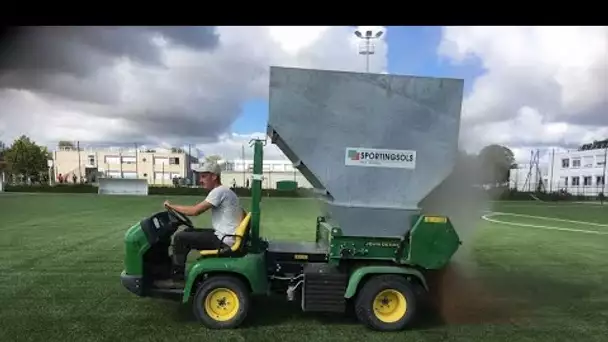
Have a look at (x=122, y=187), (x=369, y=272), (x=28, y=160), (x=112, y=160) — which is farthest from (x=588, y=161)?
(x=28, y=160)

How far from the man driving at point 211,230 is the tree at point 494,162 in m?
2.82

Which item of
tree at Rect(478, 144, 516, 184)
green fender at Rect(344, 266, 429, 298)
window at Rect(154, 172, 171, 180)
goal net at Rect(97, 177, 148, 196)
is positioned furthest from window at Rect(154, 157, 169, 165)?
green fender at Rect(344, 266, 429, 298)

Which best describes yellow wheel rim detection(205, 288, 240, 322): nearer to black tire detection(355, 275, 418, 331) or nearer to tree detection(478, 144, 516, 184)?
black tire detection(355, 275, 418, 331)

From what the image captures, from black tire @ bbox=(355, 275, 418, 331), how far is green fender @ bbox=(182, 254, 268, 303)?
3.53 feet

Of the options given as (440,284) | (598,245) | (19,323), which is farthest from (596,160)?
(19,323)

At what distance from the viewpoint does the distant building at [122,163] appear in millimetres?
65688

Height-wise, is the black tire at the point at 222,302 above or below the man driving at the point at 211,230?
below

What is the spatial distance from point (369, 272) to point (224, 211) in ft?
5.62

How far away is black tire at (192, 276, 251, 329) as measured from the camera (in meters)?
5.32

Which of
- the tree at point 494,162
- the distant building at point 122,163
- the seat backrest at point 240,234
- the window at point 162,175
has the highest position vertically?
the tree at point 494,162

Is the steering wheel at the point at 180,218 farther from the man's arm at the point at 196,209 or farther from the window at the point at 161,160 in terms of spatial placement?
the window at the point at 161,160

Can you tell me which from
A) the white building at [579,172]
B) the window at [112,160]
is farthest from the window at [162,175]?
the white building at [579,172]

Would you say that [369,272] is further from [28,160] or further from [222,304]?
[28,160]

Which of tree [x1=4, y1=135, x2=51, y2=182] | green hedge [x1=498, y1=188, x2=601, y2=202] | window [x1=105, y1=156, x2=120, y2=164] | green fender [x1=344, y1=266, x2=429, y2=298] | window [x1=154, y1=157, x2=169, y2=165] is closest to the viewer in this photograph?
green fender [x1=344, y1=266, x2=429, y2=298]
